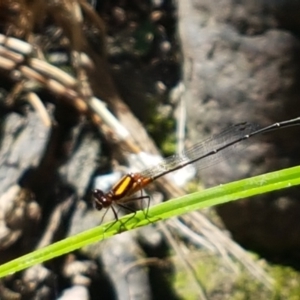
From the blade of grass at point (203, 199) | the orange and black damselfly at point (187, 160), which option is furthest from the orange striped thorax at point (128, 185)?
the blade of grass at point (203, 199)

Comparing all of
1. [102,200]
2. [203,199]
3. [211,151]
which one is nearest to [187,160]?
[211,151]

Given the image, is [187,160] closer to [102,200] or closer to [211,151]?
[211,151]

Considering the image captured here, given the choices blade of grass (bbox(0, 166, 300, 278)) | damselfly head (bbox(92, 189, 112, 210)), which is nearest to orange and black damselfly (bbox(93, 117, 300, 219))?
damselfly head (bbox(92, 189, 112, 210))

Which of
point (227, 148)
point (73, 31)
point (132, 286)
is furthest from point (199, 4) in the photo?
point (132, 286)

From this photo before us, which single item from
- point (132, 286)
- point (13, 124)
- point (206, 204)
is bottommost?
point (132, 286)

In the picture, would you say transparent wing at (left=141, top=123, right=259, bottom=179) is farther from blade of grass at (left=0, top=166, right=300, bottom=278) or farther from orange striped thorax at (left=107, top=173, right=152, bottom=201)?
blade of grass at (left=0, top=166, right=300, bottom=278)

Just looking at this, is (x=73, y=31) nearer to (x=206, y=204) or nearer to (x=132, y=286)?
(x=132, y=286)

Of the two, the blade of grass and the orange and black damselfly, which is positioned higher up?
the blade of grass

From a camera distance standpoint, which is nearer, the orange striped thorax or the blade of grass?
the blade of grass
